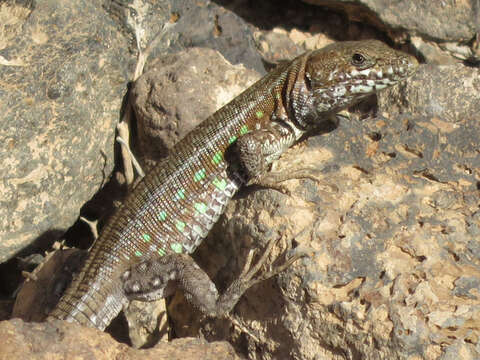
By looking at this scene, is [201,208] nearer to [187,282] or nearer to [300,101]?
[187,282]

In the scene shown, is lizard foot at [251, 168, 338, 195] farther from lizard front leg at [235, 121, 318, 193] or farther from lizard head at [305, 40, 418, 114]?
lizard head at [305, 40, 418, 114]

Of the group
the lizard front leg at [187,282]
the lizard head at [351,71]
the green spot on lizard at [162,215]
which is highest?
the lizard head at [351,71]

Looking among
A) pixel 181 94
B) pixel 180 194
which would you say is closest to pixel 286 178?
pixel 180 194

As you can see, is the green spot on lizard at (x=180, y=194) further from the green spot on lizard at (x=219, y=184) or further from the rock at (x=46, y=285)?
the rock at (x=46, y=285)

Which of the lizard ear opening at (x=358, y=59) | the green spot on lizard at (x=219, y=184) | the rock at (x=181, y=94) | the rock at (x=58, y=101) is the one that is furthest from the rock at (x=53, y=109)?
the lizard ear opening at (x=358, y=59)

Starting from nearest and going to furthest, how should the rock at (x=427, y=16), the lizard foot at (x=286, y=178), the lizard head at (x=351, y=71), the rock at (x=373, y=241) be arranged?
the rock at (x=373, y=241), the lizard foot at (x=286, y=178), the lizard head at (x=351, y=71), the rock at (x=427, y=16)

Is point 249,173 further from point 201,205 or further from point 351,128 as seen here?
point 351,128

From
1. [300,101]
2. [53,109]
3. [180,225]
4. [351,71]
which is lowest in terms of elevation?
[180,225]
